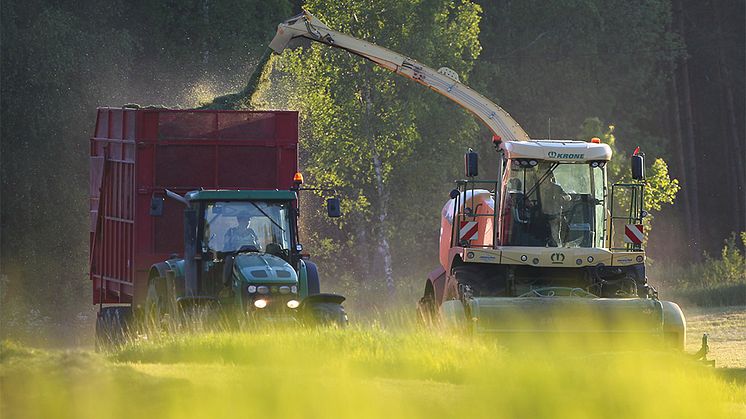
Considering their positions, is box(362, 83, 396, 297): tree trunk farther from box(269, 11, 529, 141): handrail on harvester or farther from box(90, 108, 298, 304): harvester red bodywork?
box(90, 108, 298, 304): harvester red bodywork

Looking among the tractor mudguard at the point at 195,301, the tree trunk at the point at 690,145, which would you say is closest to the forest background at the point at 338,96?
the tree trunk at the point at 690,145

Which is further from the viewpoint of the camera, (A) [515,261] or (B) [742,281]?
(B) [742,281]

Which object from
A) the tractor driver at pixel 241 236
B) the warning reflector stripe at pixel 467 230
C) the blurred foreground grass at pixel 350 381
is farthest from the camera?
the warning reflector stripe at pixel 467 230

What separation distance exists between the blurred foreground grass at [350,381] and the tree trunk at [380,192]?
2153 cm

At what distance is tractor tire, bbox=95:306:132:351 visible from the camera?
21.2m

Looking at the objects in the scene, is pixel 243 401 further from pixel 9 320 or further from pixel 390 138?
pixel 390 138

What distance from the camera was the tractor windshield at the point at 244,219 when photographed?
18953 millimetres

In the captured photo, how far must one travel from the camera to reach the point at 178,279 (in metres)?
19.3

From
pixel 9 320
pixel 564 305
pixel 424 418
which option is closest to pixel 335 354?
pixel 424 418

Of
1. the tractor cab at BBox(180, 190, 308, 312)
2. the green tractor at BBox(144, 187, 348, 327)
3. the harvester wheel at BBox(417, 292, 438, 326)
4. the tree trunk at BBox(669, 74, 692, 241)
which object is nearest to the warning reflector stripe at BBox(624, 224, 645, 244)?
the harvester wheel at BBox(417, 292, 438, 326)

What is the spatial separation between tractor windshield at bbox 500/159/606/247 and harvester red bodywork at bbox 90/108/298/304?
350 cm

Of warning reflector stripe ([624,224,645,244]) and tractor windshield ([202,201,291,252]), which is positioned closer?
tractor windshield ([202,201,291,252])

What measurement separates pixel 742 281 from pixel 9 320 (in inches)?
719

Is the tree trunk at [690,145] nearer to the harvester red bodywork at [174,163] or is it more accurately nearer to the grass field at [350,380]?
the harvester red bodywork at [174,163]
